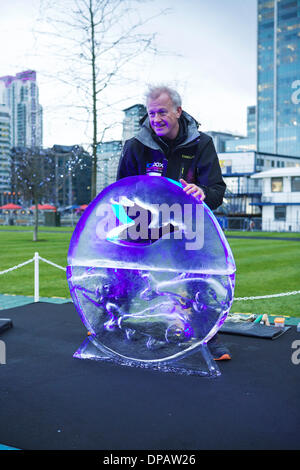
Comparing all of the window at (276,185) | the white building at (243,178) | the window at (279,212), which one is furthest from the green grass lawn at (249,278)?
the white building at (243,178)

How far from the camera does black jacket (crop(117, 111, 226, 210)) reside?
162 inches

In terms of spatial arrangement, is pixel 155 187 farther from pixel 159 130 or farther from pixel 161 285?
pixel 161 285

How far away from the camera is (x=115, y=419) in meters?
2.71

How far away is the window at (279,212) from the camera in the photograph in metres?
42.2

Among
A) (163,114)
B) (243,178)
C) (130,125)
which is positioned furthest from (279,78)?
(163,114)

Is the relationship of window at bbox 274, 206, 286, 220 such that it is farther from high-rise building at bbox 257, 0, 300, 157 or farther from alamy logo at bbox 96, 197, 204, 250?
high-rise building at bbox 257, 0, 300, 157

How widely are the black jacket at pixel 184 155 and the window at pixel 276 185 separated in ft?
133

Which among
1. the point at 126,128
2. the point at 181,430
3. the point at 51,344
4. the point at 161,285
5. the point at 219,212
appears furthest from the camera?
the point at 219,212

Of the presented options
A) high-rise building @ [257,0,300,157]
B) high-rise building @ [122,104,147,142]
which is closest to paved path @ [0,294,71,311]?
high-rise building @ [122,104,147,142]

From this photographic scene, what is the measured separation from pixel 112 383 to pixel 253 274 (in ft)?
30.4

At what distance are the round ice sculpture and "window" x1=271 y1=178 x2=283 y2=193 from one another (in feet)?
135

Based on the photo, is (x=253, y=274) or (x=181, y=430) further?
(x=253, y=274)

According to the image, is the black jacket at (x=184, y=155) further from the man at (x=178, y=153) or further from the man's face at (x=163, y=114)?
the man's face at (x=163, y=114)

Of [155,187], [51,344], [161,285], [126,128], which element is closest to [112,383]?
[161,285]
